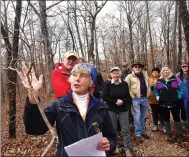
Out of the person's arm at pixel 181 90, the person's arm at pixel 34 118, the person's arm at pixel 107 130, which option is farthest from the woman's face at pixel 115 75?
the person's arm at pixel 34 118

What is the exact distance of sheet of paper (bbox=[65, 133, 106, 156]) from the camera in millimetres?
1694

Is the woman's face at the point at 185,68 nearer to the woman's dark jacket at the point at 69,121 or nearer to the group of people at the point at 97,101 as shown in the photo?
the group of people at the point at 97,101

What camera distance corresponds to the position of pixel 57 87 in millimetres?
3768

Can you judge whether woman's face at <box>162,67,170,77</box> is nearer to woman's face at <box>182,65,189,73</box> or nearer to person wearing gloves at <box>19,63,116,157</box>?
woman's face at <box>182,65,189,73</box>

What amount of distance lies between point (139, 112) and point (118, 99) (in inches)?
45.2

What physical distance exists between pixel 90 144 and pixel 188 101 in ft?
16.6

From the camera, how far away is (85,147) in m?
1.75

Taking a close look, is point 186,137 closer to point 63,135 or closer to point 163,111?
point 163,111

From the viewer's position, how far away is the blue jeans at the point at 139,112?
6391mm

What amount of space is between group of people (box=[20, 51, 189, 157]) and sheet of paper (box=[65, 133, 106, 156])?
0.19ft

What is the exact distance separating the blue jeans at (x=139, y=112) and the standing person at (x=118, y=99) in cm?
85

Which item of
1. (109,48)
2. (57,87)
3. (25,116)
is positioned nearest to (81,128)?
(25,116)

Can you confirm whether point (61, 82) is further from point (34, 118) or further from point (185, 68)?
point (185, 68)

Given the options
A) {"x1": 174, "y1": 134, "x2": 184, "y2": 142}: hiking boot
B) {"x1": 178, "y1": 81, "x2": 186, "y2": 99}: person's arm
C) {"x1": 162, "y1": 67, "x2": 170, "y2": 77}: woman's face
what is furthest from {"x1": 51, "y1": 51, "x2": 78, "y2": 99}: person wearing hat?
{"x1": 174, "y1": 134, "x2": 184, "y2": 142}: hiking boot
